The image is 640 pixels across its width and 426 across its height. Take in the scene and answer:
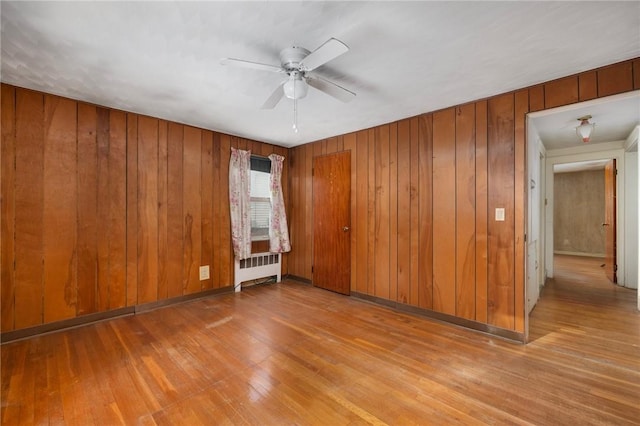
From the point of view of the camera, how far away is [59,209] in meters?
2.76

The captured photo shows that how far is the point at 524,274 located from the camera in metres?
2.55

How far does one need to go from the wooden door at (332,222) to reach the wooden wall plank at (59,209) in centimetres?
305

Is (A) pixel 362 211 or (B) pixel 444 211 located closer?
(B) pixel 444 211

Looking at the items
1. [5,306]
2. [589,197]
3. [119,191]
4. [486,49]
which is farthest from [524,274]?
[589,197]

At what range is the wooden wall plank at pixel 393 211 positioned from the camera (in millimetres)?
3477

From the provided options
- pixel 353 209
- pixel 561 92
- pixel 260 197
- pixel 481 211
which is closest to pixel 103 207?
pixel 260 197

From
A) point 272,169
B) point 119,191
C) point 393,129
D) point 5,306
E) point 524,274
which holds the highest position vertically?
point 393,129

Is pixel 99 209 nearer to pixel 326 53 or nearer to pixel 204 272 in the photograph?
pixel 204 272

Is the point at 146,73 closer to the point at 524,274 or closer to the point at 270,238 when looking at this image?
the point at 270,238

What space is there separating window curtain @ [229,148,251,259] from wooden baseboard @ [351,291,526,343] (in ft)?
6.45

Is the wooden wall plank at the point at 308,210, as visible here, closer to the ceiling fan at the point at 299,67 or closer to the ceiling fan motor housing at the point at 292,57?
the ceiling fan at the point at 299,67

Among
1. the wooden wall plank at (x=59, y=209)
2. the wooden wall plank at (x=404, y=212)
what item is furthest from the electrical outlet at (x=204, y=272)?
the wooden wall plank at (x=404, y=212)

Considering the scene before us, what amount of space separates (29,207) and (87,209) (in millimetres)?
430

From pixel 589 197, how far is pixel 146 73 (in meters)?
10.1
